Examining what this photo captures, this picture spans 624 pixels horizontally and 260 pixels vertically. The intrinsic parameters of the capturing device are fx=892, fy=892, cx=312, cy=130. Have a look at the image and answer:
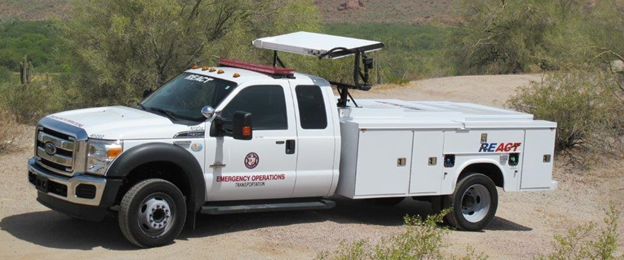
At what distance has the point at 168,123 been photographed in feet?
29.7

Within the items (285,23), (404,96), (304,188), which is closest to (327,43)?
(304,188)

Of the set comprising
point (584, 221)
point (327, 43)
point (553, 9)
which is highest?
point (553, 9)

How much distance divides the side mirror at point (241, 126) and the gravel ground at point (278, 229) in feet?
3.72

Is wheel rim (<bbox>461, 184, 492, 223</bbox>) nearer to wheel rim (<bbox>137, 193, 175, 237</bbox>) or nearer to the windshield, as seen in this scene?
the windshield

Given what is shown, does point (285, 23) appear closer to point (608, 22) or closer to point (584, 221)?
point (608, 22)

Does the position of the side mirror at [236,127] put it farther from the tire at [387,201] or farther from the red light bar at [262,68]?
the tire at [387,201]

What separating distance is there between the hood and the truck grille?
174 millimetres

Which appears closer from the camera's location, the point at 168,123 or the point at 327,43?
the point at 168,123

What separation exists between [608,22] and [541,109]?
22.2 feet

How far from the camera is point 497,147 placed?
10820 millimetres

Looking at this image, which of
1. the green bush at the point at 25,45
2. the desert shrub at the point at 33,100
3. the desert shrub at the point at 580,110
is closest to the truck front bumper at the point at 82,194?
the desert shrub at the point at 33,100

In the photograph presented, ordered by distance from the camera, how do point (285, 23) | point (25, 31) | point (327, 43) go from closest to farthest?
point (327, 43) → point (285, 23) → point (25, 31)

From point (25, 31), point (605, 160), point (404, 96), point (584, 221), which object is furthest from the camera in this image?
point (25, 31)

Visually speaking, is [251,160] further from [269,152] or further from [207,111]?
[207,111]
